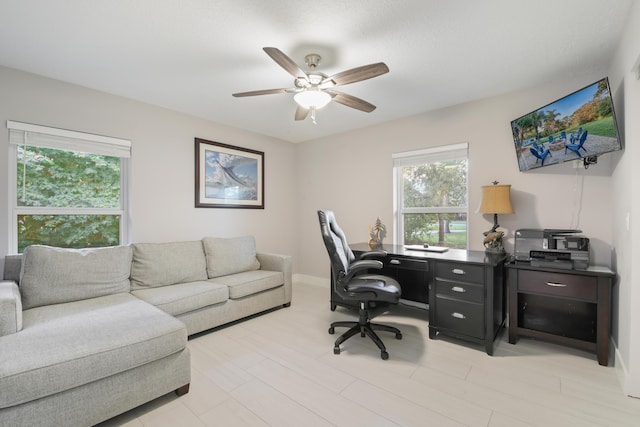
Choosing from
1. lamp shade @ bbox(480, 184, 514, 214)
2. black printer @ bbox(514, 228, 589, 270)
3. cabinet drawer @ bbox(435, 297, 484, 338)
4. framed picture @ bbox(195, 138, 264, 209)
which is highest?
framed picture @ bbox(195, 138, 264, 209)

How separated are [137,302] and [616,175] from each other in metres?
3.81

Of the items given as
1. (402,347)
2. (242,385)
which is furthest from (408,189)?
(242,385)

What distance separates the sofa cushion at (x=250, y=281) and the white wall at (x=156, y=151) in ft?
2.70

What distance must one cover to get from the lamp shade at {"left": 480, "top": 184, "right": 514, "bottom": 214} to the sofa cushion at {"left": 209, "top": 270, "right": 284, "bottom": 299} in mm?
2313

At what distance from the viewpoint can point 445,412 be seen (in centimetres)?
162

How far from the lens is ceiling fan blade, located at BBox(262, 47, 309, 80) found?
166 centimetres

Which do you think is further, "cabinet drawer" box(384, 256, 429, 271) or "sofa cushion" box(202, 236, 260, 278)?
"sofa cushion" box(202, 236, 260, 278)

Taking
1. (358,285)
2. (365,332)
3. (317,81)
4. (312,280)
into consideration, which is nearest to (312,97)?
(317,81)

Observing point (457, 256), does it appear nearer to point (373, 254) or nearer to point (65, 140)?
point (373, 254)

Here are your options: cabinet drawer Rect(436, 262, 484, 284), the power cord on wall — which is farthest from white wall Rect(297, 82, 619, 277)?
cabinet drawer Rect(436, 262, 484, 284)

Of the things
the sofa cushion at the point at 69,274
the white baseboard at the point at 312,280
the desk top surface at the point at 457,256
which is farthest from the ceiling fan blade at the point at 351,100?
the white baseboard at the point at 312,280

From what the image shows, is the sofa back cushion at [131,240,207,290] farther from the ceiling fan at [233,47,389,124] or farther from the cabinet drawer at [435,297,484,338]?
the cabinet drawer at [435,297,484,338]

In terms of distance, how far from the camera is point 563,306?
254cm

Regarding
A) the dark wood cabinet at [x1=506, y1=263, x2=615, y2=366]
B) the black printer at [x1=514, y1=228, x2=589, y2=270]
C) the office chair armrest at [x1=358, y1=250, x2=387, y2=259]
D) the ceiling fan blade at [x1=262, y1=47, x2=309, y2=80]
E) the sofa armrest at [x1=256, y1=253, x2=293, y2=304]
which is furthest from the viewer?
the sofa armrest at [x1=256, y1=253, x2=293, y2=304]
